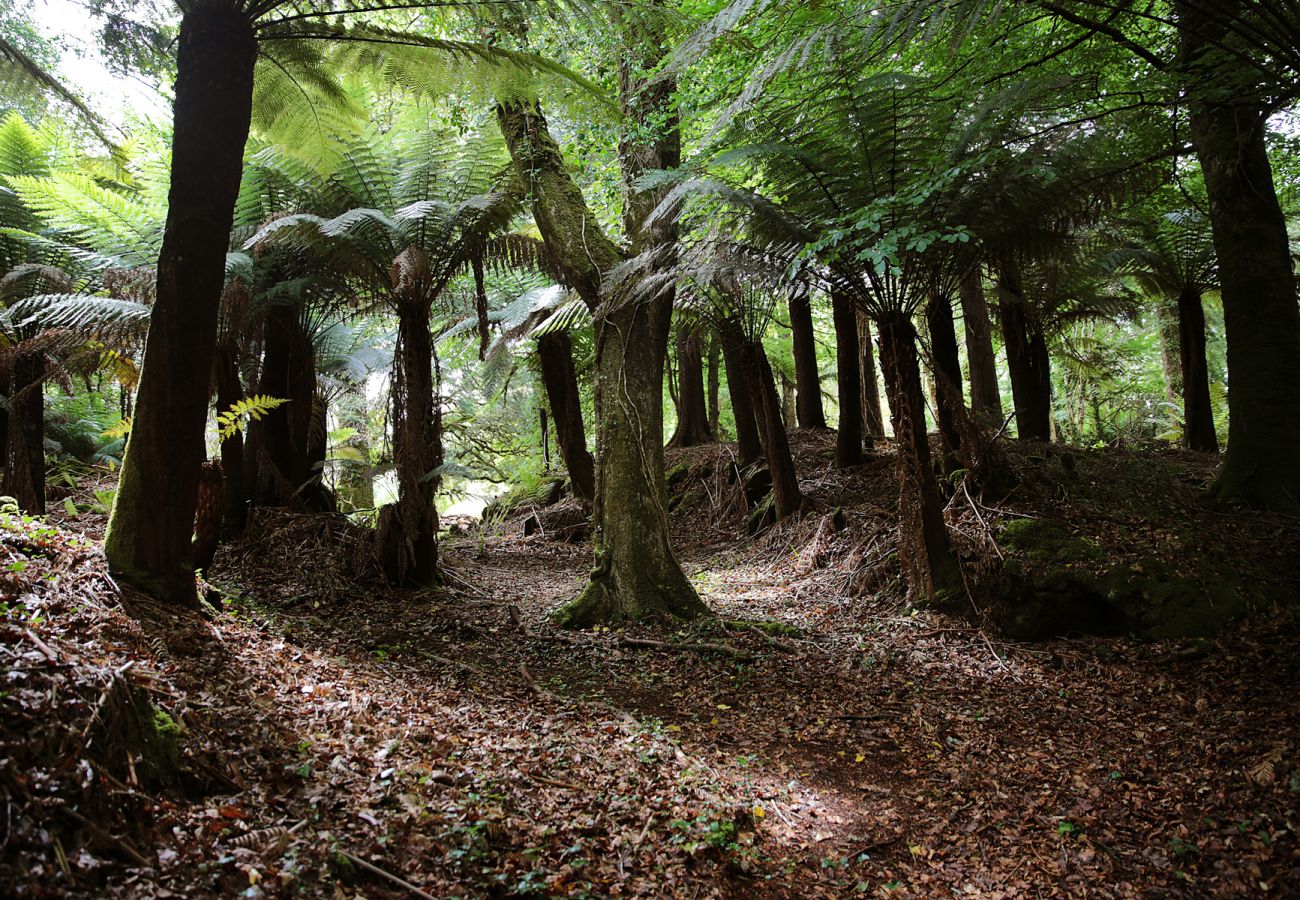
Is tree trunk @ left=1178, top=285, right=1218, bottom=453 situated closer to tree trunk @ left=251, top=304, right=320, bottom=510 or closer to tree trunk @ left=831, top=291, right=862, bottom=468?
tree trunk @ left=831, top=291, right=862, bottom=468

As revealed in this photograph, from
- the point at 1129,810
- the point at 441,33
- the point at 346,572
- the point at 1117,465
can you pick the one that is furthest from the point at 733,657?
the point at 441,33

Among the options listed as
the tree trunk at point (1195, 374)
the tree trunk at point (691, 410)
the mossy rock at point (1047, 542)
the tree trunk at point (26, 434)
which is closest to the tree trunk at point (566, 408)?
the tree trunk at point (691, 410)

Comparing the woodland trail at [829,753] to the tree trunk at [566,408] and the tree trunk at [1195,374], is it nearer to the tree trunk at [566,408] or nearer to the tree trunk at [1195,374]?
the tree trunk at [566,408]

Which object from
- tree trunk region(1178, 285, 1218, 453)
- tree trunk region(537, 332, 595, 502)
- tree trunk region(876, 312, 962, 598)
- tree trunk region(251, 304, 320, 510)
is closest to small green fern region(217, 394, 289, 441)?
Result: tree trunk region(251, 304, 320, 510)

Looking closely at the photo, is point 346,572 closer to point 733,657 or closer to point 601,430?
point 601,430

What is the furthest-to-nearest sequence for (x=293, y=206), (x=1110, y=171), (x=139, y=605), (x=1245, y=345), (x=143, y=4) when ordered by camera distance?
1. (x=293, y=206)
2. (x=1245, y=345)
3. (x=1110, y=171)
4. (x=143, y=4)
5. (x=139, y=605)

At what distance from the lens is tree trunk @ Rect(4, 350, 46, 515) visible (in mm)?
4320

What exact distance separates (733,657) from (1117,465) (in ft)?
13.5

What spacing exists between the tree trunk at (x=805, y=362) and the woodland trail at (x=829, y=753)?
4.30 metres

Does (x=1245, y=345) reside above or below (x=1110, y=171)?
below

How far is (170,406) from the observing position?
2.93 meters

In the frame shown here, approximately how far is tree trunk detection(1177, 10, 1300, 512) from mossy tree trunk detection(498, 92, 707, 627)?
3589 mm

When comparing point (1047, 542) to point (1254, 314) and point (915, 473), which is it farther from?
point (1254, 314)

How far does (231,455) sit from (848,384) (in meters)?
5.59
